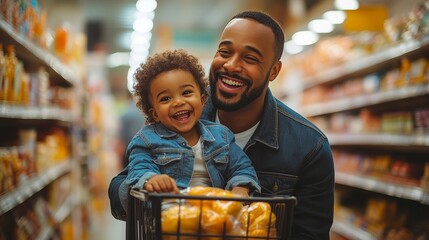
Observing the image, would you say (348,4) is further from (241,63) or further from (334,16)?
(241,63)

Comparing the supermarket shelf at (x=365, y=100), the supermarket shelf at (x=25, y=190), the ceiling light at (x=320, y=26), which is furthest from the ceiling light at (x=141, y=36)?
the supermarket shelf at (x=25, y=190)

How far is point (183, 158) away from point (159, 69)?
1.04ft

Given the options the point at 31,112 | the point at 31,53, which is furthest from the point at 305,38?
the point at 31,112

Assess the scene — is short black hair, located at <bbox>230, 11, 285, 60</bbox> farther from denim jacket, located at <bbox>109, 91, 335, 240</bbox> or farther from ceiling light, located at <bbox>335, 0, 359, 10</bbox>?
ceiling light, located at <bbox>335, 0, 359, 10</bbox>

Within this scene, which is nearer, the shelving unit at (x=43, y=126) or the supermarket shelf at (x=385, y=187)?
the shelving unit at (x=43, y=126)

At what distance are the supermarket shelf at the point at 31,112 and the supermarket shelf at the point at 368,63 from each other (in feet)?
9.09

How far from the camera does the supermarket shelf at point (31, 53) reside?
9.99 feet

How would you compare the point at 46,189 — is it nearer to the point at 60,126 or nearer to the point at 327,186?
the point at 60,126

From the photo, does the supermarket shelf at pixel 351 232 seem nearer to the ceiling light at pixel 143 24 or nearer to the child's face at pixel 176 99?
the child's face at pixel 176 99

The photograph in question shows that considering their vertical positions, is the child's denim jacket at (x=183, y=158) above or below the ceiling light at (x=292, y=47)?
below

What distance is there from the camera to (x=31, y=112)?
3750 mm

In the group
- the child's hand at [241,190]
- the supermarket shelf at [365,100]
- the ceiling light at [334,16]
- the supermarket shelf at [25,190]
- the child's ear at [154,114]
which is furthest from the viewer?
the ceiling light at [334,16]

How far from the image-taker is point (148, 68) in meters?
1.96

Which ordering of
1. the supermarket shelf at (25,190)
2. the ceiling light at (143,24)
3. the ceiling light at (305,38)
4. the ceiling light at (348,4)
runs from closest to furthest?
1. the supermarket shelf at (25,190)
2. the ceiling light at (348,4)
3. the ceiling light at (305,38)
4. the ceiling light at (143,24)
